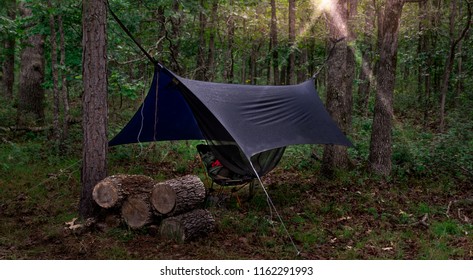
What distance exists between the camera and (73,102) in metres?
13.4

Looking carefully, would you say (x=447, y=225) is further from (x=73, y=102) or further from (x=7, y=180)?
(x=73, y=102)

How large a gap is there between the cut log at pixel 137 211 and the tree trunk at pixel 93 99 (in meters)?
0.46

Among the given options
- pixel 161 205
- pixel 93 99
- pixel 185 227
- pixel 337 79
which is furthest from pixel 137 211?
pixel 337 79

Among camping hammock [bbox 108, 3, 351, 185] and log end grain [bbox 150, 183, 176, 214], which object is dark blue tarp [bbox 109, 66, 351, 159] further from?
log end grain [bbox 150, 183, 176, 214]

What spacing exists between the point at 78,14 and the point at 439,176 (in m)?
6.98

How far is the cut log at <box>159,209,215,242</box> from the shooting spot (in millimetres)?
4043

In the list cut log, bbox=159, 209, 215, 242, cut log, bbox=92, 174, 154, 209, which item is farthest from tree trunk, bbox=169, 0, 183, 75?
cut log, bbox=159, 209, 215, 242

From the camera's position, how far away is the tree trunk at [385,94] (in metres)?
6.07

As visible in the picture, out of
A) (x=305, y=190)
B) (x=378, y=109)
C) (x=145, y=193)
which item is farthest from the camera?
(x=378, y=109)

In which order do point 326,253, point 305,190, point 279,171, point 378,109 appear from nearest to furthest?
point 326,253
point 305,190
point 378,109
point 279,171

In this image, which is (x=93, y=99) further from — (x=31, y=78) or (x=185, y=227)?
(x=31, y=78)

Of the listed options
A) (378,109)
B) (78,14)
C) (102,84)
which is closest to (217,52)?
(78,14)

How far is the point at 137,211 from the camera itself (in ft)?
13.9
